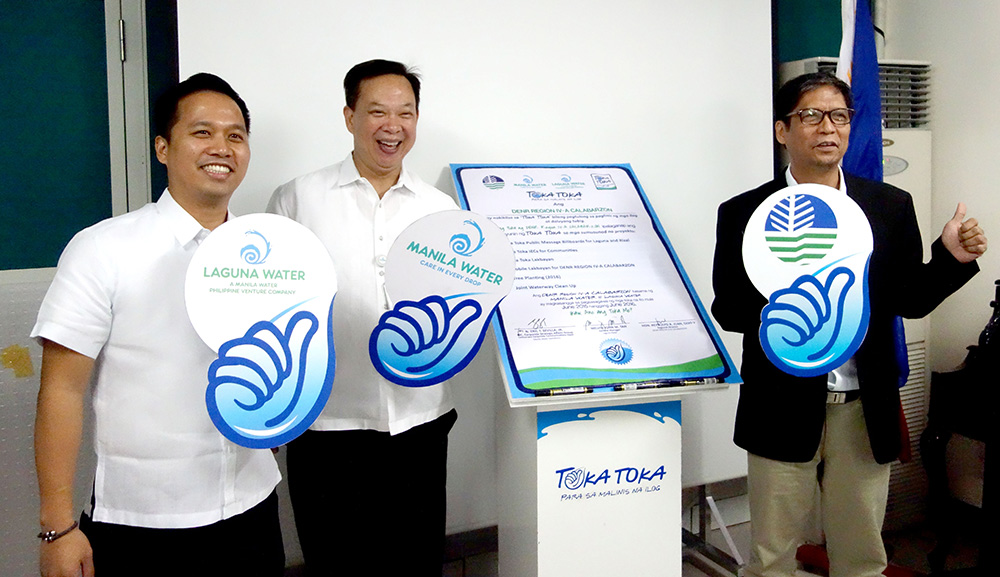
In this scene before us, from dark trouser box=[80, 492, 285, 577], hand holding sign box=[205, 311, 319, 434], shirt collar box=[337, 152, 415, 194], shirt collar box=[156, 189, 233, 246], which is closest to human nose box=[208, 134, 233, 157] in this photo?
shirt collar box=[156, 189, 233, 246]

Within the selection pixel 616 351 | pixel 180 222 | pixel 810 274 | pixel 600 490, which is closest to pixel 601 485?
pixel 600 490

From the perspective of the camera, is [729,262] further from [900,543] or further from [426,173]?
[900,543]

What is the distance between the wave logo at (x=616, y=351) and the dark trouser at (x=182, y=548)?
1.00 m

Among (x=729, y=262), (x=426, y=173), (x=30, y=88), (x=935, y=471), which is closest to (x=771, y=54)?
(x=729, y=262)

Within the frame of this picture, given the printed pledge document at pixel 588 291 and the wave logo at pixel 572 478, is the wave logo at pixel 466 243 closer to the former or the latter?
the printed pledge document at pixel 588 291

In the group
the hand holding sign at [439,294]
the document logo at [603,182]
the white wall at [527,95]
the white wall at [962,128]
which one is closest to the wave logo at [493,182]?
the white wall at [527,95]

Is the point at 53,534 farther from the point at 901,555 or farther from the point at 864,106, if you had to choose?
the point at 901,555

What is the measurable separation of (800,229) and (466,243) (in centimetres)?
83

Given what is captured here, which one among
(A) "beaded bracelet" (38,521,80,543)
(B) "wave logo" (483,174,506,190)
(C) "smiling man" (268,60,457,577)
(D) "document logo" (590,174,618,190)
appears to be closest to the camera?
(A) "beaded bracelet" (38,521,80,543)

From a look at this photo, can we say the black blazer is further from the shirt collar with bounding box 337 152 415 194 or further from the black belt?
the shirt collar with bounding box 337 152 415 194

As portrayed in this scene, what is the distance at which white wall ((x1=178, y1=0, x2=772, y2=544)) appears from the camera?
2121mm

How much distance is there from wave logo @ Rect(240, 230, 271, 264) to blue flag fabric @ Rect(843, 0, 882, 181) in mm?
2033

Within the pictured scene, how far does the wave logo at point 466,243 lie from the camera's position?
164 centimetres

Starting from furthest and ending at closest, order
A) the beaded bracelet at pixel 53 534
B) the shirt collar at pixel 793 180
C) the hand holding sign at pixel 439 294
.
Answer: the shirt collar at pixel 793 180
the hand holding sign at pixel 439 294
the beaded bracelet at pixel 53 534
